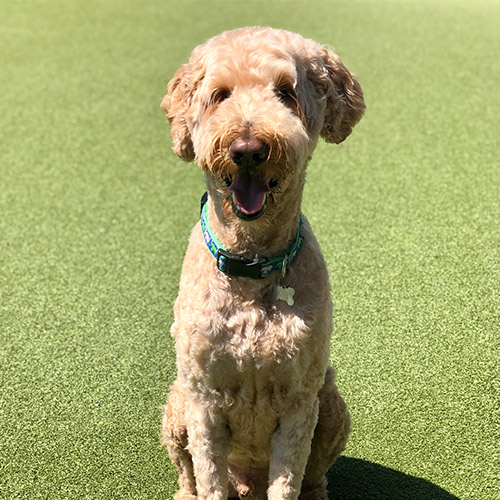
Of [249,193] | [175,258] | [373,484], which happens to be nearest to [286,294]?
[249,193]

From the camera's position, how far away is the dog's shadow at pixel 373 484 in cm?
325

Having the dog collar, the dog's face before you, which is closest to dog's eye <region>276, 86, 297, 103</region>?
the dog's face

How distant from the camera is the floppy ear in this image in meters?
2.67

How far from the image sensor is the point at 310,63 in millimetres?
2604

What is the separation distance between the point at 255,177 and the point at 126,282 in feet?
7.59

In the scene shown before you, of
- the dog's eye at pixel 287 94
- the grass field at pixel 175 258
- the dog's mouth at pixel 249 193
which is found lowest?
the grass field at pixel 175 258

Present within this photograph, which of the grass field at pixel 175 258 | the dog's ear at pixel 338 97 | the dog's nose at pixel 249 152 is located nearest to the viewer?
the dog's nose at pixel 249 152

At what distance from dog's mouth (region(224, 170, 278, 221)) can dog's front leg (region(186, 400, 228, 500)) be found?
28.5 inches

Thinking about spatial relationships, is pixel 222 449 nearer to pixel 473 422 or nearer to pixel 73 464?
pixel 73 464

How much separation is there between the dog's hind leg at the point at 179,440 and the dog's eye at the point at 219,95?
1.10m

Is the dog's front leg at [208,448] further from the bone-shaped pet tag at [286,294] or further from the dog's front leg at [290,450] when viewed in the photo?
the bone-shaped pet tag at [286,294]

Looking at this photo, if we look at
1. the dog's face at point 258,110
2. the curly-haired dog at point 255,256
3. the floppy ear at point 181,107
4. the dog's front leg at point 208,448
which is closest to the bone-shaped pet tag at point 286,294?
the curly-haired dog at point 255,256

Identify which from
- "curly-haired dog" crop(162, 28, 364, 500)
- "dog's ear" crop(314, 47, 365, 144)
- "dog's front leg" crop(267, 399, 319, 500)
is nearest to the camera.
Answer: "curly-haired dog" crop(162, 28, 364, 500)

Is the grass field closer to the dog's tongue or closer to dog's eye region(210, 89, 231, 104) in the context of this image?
the dog's tongue
